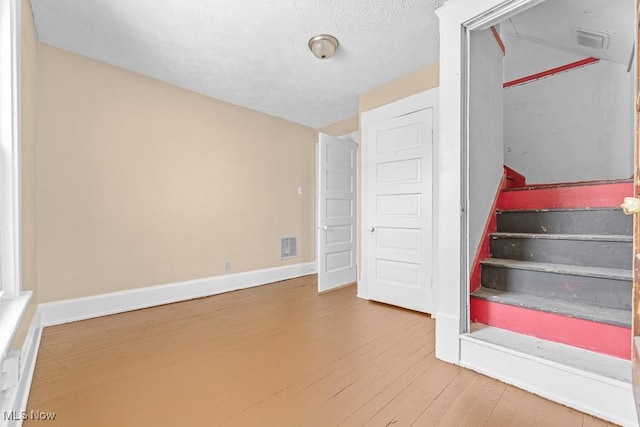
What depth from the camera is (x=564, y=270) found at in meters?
1.73

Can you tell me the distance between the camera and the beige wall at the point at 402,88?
2790mm

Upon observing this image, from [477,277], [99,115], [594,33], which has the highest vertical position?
[594,33]

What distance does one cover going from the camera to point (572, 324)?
5.23 ft

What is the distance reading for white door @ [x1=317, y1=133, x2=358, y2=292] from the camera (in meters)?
3.57

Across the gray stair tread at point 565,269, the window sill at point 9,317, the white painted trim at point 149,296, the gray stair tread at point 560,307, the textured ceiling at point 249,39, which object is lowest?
the white painted trim at point 149,296

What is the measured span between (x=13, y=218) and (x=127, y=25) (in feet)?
5.44

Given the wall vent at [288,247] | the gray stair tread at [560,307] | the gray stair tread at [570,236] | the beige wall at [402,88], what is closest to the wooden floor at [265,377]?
the gray stair tread at [560,307]

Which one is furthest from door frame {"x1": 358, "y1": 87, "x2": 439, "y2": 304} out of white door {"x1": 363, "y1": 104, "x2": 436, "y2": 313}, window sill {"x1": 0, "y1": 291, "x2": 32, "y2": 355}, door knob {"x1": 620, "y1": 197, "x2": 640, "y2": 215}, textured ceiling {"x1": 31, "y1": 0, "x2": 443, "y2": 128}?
window sill {"x1": 0, "y1": 291, "x2": 32, "y2": 355}

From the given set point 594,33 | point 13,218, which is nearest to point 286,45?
point 13,218

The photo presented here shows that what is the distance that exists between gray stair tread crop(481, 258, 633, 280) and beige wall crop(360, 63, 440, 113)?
177 cm

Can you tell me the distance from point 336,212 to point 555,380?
8.82 feet

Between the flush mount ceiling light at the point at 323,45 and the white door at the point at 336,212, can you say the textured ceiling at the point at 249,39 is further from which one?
the white door at the point at 336,212

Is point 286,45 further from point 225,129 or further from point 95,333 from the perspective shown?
point 95,333

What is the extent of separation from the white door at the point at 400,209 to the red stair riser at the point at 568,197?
688 mm
